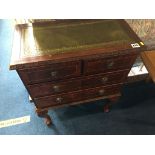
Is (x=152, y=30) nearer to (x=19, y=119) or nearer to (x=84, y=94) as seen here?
(x=84, y=94)

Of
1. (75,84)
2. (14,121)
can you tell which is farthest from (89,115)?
(14,121)

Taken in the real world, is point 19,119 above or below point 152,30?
below

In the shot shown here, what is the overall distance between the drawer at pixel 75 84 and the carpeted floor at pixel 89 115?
506 millimetres

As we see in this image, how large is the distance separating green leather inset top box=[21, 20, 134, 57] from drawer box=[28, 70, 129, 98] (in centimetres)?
22

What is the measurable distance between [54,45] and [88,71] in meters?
0.27

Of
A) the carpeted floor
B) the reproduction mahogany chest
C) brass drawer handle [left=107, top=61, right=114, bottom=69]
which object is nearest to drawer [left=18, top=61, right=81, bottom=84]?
the reproduction mahogany chest

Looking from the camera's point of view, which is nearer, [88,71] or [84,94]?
[88,71]

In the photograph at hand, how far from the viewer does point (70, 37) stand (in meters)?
1.15

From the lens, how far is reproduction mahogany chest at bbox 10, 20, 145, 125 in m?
1.03

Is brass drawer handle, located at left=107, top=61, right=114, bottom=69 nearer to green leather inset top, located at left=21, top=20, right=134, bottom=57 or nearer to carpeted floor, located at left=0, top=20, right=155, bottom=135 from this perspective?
green leather inset top, located at left=21, top=20, right=134, bottom=57

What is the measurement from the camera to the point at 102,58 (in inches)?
42.8

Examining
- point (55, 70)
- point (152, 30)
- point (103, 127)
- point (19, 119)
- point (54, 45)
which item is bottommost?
point (103, 127)
